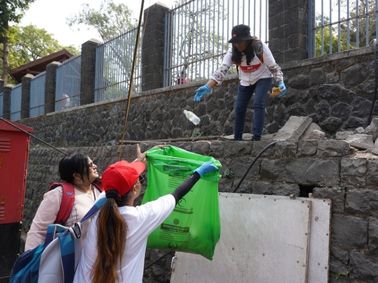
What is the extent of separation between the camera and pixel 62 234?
2.45 meters

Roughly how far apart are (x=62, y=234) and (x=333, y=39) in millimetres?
4424

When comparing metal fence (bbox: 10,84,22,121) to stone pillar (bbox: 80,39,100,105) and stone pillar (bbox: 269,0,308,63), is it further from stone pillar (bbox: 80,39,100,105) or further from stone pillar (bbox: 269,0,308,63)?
stone pillar (bbox: 269,0,308,63)

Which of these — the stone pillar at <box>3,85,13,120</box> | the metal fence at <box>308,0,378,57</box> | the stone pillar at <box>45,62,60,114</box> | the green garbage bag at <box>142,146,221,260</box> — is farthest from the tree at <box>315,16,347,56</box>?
the stone pillar at <box>3,85,13,120</box>

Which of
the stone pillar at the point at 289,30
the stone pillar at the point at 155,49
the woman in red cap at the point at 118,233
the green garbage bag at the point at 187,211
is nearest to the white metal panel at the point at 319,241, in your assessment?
the green garbage bag at the point at 187,211

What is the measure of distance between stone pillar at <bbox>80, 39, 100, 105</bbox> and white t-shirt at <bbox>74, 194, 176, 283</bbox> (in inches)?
379

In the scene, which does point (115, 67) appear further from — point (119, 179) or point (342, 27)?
point (119, 179)

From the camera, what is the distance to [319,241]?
352 cm

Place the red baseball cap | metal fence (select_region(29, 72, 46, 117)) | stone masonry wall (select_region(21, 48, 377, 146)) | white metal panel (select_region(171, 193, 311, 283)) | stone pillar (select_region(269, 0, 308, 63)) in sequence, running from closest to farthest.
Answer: the red baseball cap → white metal panel (select_region(171, 193, 311, 283)) → stone masonry wall (select_region(21, 48, 377, 146)) → stone pillar (select_region(269, 0, 308, 63)) → metal fence (select_region(29, 72, 46, 117))

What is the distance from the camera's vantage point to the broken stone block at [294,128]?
15.6ft

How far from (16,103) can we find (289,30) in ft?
45.4

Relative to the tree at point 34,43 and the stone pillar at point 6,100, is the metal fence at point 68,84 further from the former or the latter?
the tree at point 34,43

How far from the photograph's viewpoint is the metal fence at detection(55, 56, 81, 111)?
12.5m

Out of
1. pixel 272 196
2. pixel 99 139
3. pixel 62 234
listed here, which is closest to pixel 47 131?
pixel 99 139

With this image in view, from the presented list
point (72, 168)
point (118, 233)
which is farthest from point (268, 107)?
point (118, 233)
